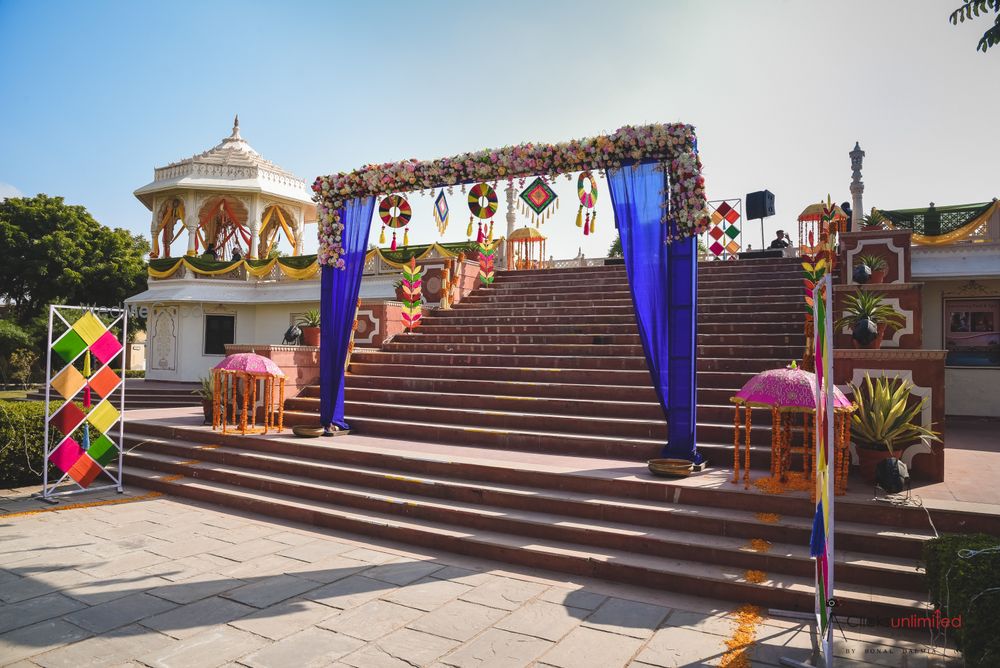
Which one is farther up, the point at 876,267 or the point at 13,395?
the point at 876,267

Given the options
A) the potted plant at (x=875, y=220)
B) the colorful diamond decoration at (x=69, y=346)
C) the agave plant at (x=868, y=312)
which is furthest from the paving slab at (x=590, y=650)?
the potted plant at (x=875, y=220)

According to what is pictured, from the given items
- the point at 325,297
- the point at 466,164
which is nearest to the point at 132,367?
the point at 325,297

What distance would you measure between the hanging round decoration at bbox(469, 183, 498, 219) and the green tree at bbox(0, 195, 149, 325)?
25.6m

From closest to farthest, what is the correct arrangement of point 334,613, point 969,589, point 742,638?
point 969,589 → point 742,638 → point 334,613

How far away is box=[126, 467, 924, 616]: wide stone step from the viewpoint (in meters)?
4.51

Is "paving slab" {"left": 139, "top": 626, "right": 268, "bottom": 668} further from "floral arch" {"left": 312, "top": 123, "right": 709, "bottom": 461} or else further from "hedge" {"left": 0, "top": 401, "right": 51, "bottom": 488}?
"hedge" {"left": 0, "top": 401, "right": 51, "bottom": 488}

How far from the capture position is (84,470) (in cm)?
758

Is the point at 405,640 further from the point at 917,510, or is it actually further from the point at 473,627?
the point at 917,510

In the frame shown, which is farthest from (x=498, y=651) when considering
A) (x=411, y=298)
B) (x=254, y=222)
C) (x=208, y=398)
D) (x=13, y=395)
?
(x=13, y=395)

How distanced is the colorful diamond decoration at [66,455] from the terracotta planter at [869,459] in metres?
8.93

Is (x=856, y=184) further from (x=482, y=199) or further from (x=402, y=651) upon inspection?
(x=402, y=651)

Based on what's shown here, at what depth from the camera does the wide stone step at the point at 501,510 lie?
4.84 m

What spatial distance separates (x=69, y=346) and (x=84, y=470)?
5.29 feet

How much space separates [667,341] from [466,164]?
3511 mm
